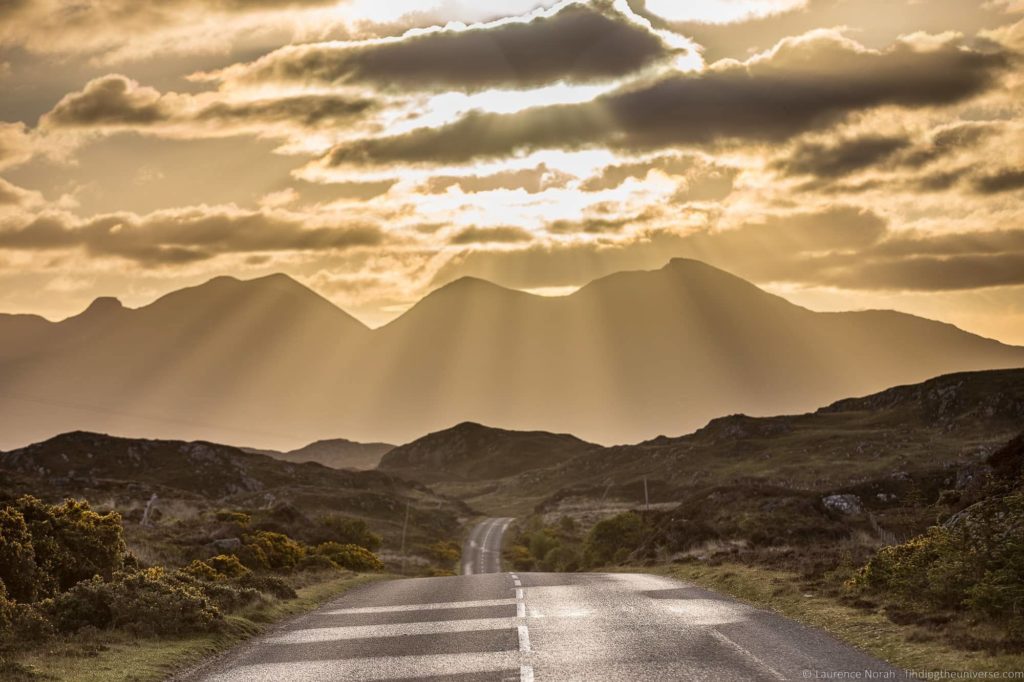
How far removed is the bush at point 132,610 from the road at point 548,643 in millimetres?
1788

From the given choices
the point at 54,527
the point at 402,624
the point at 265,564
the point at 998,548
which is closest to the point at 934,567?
the point at 998,548

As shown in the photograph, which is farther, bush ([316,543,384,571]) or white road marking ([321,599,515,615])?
bush ([316,543,384,571])

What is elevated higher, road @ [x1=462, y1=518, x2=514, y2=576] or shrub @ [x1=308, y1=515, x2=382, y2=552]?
shrub @ [x1=308, y1=515, x2=382, y2=552]

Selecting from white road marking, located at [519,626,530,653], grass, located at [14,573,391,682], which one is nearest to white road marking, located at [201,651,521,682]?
white road marking, located at [519,626,530,653]

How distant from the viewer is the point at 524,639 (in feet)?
59.5

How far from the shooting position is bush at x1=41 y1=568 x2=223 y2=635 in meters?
20.8

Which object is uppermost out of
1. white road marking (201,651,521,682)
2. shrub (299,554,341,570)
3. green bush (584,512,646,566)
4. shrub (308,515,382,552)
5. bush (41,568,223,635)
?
bush (41,568,223,635)

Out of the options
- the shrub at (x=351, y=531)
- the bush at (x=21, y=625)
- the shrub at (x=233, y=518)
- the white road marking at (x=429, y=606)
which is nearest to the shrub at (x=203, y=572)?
the white road marking at (x=429, y=606)

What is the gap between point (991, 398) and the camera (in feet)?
504

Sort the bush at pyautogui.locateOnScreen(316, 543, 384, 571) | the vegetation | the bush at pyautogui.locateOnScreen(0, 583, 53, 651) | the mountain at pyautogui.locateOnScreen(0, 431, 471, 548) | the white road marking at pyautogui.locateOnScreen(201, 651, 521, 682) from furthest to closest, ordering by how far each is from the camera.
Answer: the mountain at pyautogui.locateOnScreen(0, 431, 471, 548), the bush at pyautogui.locateOnScreen(316, 543, 384, 571), the vegetation, the bush at pyautogui.locateOnScreen(0, 583, 53, 651), the white road marking at pyautogui.locateOnScreen(201, 651, 521, 682)

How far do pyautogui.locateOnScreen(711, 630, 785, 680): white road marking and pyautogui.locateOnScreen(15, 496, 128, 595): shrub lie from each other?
16.3 meters

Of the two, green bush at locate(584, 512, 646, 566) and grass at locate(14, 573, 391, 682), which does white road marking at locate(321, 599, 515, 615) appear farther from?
green bush at locate(584, 512, 646, 566)

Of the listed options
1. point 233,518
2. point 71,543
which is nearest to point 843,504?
point 233,518

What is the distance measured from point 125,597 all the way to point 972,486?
1055 inches
